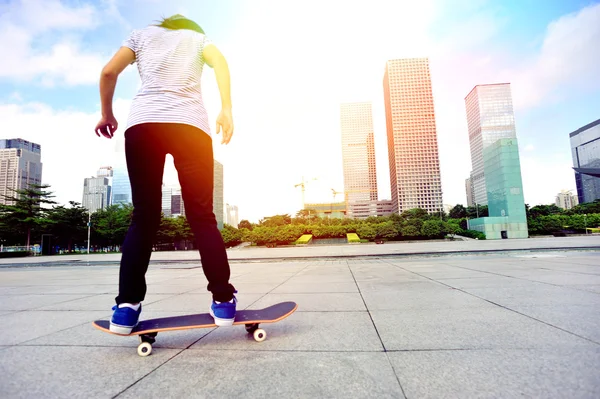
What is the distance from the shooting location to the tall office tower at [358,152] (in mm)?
171875

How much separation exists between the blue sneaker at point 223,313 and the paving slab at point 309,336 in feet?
0.37

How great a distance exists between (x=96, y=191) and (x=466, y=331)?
126651 millimetres

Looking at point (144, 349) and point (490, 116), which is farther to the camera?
point (490, 116)

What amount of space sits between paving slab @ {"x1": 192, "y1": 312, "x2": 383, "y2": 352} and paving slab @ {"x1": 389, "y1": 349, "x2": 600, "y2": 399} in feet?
0.94

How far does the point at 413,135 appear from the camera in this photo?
139250 millimetres

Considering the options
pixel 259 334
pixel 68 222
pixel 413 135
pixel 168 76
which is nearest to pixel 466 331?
pixel 259 334

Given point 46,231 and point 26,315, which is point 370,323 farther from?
point 46,231

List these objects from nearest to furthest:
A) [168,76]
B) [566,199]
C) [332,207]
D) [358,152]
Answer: [168,76] < [332,207] < [566,199] < [358,152]

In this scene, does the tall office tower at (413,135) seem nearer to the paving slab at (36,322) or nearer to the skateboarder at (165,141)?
the paving slab at (36,322)

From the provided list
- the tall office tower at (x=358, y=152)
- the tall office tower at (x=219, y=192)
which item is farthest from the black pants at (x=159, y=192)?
the tall office tower at (x=358, y=152)

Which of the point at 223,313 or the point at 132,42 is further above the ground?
the point at 132,42

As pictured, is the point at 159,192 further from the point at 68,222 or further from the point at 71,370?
the point at 68,222

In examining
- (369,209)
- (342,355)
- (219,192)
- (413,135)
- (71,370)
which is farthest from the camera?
(369,209)

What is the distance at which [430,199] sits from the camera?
5517 inches
